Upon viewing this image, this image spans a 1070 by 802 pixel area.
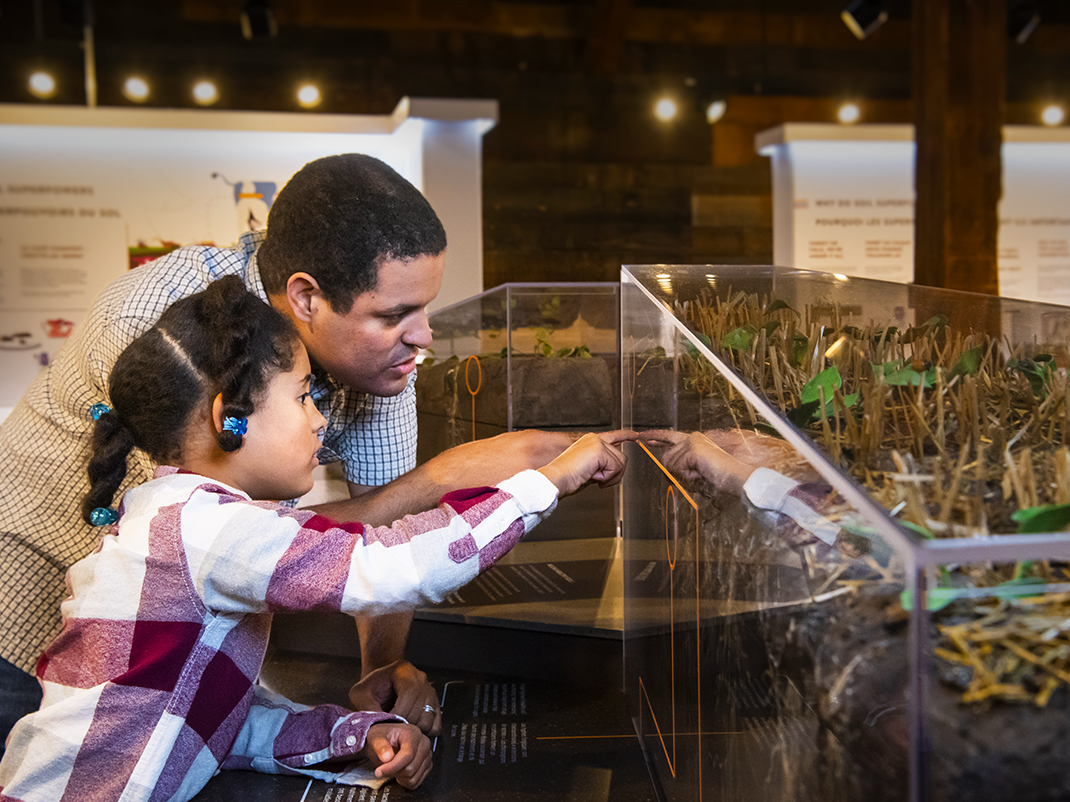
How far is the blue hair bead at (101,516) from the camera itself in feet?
3.25

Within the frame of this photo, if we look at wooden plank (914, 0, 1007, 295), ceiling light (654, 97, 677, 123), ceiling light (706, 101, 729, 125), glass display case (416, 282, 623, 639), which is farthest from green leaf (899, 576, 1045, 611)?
ceiling light (706, 101, 729, 125)

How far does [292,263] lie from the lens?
1203mm

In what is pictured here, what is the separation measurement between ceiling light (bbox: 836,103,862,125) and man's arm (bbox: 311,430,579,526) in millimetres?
6229

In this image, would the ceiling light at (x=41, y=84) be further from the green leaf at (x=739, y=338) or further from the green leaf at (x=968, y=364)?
the green leaf at (x=968, y=364)

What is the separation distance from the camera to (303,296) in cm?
119

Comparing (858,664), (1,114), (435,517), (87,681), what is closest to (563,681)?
(435,517)

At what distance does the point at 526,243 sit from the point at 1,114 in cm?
307

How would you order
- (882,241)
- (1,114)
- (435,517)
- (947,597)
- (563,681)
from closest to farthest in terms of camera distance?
(947,597) → (435,517) → (563,681) → (1,114) → (882,241)

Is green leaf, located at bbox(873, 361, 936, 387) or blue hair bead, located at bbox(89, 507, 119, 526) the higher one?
green leaf, located at bbox(873, 361, 936, 387)

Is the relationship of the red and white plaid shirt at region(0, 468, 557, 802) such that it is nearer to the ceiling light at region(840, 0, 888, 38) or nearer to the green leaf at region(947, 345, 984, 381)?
the green leaf at region(947, 345, 984, 381)

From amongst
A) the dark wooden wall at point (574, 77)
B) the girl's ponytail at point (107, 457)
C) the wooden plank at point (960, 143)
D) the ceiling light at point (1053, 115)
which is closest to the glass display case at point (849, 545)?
the girl's ponytail at point (107, 457)

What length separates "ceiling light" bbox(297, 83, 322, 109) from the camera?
5.98 metres

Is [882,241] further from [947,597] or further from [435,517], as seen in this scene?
[947,597]

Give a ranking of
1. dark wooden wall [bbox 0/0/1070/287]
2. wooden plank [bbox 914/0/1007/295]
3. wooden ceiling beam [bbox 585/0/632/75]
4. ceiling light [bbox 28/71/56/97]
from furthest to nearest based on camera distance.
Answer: wooden ceiling beam [bbox 585/0/632/75] < dark wooden wall [bbox 0/0/1070/287] < ceiling light [bbox 28/71/56/97] < wooden plank [bbox 914/0/1007/295]
